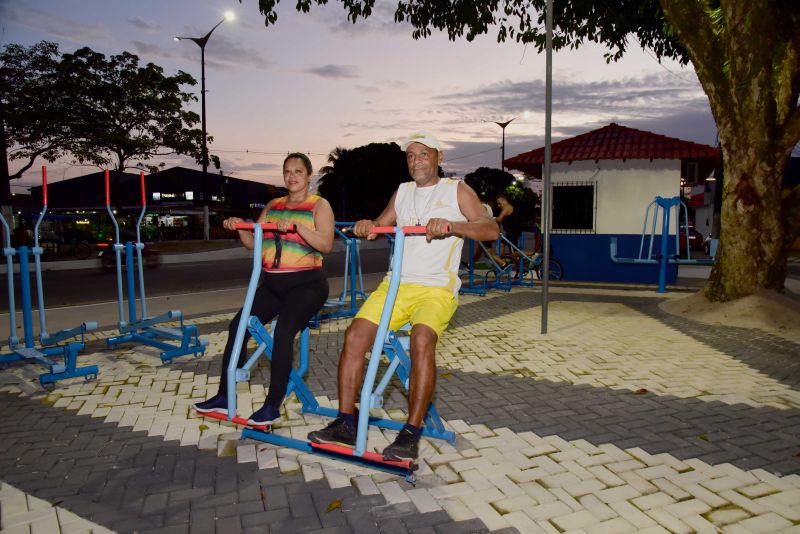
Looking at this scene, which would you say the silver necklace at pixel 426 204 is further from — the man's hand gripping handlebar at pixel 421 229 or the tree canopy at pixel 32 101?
the tree canopy at pixel 32 101

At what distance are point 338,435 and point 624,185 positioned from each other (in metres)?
12.4

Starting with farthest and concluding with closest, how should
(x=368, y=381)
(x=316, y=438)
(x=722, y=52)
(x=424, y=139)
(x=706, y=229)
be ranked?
1. (x=706, y=229)
2. (x=722, y=52)
3. (x=424, y=139)
4. (x=316, y=438)
5. (x=368, y=381)

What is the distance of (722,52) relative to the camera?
8.78 meters

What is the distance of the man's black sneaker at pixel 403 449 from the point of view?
10.5 ft

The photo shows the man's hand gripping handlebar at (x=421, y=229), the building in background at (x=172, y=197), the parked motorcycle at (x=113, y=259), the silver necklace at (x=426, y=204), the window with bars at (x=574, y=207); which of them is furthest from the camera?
the building in background at (x=172, y=197)

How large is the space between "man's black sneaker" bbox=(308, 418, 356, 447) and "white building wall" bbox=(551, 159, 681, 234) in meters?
12.1

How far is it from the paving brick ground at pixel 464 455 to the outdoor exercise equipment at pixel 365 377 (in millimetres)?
127

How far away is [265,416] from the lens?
369 centimetres

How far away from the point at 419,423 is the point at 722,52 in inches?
334

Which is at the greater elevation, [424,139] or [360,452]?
[424,139]

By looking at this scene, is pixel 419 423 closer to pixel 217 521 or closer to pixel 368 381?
pixel 368 381

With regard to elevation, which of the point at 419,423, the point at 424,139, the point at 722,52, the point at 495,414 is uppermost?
the point at 722,52

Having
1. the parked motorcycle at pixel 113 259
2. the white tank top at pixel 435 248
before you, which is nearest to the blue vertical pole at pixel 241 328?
the white tank top at pixel 435 248

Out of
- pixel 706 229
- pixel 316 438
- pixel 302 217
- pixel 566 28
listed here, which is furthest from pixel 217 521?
pixel 706 229
